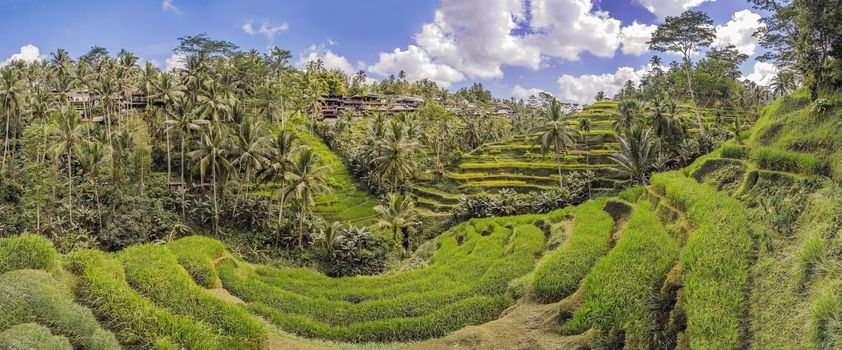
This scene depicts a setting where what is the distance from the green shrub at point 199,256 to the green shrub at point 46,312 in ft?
30.3

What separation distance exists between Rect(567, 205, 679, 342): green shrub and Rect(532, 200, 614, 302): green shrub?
158 centimetres

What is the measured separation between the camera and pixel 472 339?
13.3 m

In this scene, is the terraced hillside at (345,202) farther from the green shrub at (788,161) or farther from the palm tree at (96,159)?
the green shrub at (788,161)

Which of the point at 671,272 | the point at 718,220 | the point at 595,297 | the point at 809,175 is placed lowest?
the point at 595,297

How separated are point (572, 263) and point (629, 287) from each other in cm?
489

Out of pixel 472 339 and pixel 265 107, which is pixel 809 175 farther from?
pixel 265 107

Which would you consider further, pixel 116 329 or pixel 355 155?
pixel 355 155

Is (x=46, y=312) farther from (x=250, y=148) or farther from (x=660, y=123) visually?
(x=660, y=123)

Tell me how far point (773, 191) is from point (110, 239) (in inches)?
1601

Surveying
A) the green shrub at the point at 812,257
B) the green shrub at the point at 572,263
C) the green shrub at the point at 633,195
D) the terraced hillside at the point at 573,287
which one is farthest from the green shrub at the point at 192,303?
the green shrub at the point at 633,195

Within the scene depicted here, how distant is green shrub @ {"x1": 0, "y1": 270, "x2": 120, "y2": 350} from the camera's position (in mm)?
7746

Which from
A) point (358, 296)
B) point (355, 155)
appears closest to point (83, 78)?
point (355, 155)

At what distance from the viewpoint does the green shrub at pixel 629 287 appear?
10.2 metres

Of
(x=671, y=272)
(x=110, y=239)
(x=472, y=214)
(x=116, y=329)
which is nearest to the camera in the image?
(x=116, y=329)
